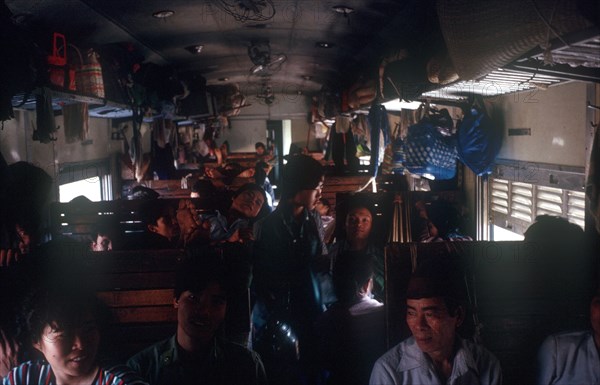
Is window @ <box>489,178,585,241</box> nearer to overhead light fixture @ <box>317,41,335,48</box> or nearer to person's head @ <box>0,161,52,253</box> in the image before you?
overhead light fixture @ <box>317,41,335,48</box>

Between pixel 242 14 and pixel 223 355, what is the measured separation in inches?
170

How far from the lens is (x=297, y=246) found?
409 cm

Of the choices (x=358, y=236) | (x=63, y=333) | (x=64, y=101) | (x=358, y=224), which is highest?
(x=64, y=101)

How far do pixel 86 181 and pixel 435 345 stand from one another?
782cm

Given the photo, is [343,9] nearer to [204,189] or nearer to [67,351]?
[204,189]

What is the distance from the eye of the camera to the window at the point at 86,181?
25.5ft

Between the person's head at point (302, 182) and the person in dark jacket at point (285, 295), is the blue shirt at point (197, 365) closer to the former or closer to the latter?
the person in dark jacket at point (285, 295)

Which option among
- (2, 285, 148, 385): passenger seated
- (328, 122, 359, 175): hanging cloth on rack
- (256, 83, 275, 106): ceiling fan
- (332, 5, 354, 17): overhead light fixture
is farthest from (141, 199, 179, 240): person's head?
(256, 83, 275, 106): ceiling fan

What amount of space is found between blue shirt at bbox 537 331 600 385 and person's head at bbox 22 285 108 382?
8.23ft

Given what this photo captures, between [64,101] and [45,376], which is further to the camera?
[64,101]

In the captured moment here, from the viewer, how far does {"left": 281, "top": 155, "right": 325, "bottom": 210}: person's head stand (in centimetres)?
416

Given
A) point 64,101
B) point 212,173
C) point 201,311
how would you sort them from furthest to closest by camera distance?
1. point 212,173
2. point 64,101
3. point 201,311

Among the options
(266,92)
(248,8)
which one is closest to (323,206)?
(248,8)

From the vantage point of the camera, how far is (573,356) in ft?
8.48
